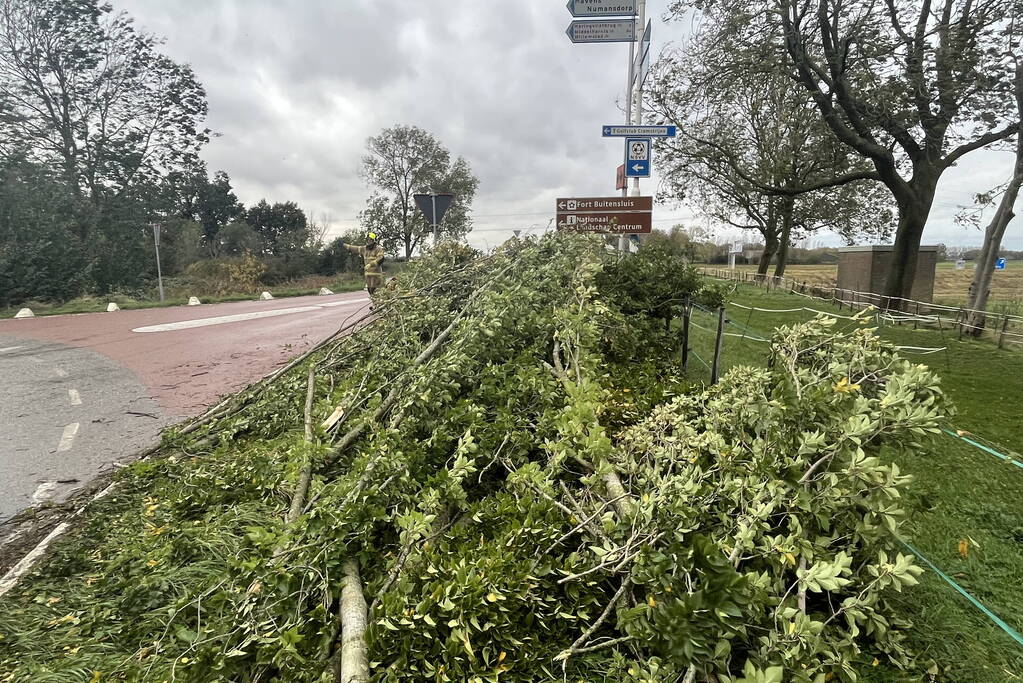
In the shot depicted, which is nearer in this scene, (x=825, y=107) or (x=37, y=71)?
(x=825, y=107)

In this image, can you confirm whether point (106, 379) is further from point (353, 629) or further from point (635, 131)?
point (635, 131)

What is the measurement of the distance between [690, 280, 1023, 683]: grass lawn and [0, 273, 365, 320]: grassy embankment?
58.6 feet

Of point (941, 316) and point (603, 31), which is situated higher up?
point (603, 31)

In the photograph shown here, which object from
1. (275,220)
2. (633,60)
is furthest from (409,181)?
(633,60)

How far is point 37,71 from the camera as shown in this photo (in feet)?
Answer: 66.0

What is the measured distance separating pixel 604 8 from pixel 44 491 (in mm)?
9943

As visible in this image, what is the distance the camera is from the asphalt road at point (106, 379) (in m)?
4.32

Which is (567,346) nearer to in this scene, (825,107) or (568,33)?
(568,33)

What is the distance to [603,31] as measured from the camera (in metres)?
8.96

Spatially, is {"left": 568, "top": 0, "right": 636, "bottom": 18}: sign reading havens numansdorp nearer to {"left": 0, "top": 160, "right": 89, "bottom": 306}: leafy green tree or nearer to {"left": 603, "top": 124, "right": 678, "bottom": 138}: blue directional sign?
{"left": 603, "top": 124, "right": 678, "bottom": 138}: blue directional sign

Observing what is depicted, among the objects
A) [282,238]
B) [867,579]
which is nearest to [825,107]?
[867,579]

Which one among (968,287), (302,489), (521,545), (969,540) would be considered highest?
(968,287)

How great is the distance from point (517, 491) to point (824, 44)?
11.3m

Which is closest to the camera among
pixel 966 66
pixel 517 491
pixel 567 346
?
pixel 517 491
